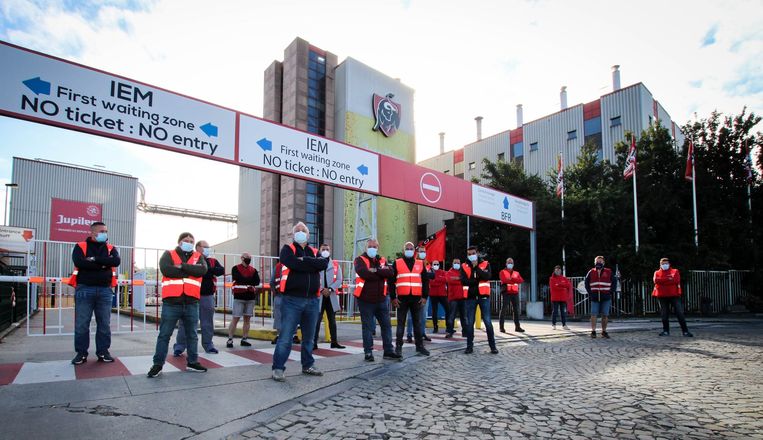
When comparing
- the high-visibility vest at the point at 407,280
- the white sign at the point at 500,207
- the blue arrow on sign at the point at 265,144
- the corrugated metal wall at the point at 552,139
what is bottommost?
the high-visibility vest at the point at 407,280

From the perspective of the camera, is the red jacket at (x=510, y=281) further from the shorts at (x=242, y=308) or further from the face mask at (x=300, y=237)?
the face mask at (x=300, y=237)

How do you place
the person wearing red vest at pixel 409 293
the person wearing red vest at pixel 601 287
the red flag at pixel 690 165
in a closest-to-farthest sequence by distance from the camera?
1. the person wearing red vest at pixel 409 293
2. the person wearing red vest at pixel 601 287
3. the red flag at pixel 690 165

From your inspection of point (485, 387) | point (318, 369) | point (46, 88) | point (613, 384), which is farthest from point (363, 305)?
point (46, 88)

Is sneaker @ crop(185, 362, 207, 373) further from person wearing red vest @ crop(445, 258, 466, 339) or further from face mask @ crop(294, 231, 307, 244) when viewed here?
person wearing red vest @ crop(445, 258, 466, 339)

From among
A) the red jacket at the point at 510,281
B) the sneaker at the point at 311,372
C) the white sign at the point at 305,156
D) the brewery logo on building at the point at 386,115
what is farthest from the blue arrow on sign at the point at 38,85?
the brewery logo on building at the point at 386,115

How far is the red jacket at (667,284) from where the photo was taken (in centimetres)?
1075

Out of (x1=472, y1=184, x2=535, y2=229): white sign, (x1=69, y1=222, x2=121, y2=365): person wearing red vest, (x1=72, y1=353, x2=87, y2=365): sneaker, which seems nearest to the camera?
(x1=72, y1=353, x2=87, y2=365): sneaker

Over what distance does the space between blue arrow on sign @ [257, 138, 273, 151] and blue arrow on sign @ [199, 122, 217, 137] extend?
1071mm

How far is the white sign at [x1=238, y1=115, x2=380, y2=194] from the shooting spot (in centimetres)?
1086

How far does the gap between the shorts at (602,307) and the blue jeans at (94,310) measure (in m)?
9.82

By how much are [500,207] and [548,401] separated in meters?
14.1

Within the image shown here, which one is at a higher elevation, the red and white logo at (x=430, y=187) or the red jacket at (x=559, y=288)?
the red and white logo at (x=430, y=187)

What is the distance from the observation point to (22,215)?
37.7 metres

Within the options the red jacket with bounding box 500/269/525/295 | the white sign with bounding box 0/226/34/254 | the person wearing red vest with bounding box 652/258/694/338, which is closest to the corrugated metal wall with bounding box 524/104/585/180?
the red jacket with bounding box 500/269/525/295
